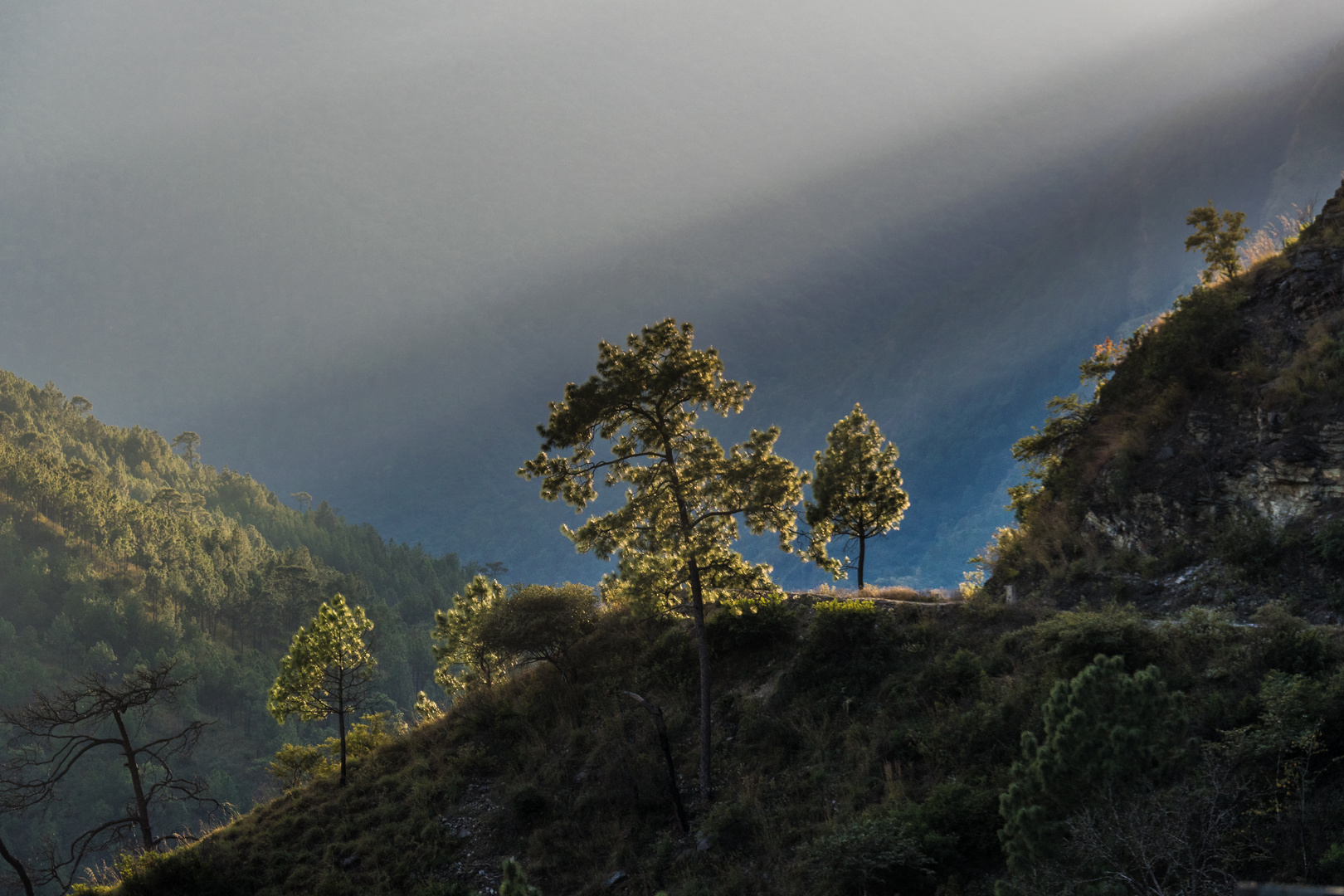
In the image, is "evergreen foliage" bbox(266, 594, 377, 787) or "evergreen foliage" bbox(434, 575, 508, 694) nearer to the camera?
"evergreen foliage" bbox(266, 594, 377, 787)

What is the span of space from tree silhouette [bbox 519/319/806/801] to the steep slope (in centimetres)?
950

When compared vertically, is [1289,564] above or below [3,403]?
below

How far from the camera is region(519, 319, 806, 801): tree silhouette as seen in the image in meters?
16.6

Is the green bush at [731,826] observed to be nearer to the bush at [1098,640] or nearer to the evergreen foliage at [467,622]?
the bush at [1098,640]

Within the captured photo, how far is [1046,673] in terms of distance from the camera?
14.1 meters

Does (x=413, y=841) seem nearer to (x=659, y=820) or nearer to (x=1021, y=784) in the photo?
(x=659, y=820)

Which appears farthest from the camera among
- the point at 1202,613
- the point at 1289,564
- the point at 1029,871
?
the point at 1289,564

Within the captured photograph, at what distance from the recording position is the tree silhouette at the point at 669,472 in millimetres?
16625

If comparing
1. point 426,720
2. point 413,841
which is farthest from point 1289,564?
point 426,720

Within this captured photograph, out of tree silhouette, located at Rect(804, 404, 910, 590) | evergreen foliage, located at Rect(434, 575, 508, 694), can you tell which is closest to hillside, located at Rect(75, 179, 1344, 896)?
tree silhouette, located at Rect(804, 404, 910, 590)

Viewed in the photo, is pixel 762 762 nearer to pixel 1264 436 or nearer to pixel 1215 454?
pixel 1215 454

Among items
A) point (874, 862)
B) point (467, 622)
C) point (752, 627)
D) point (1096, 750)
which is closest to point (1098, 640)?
point (1096, 750)

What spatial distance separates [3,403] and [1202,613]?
264195mm

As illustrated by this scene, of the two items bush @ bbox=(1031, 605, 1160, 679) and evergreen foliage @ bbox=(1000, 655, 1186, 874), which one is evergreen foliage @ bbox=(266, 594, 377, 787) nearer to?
bush @ bbox=(1031, 605, 1160, 679)
